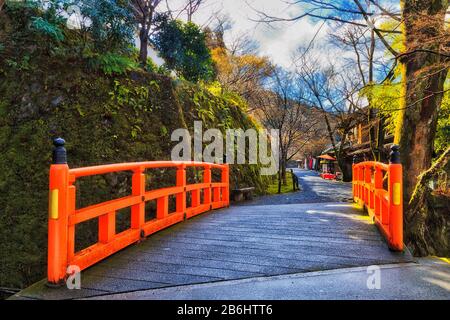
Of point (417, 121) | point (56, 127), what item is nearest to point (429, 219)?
point (417, 121)

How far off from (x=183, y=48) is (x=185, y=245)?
395 inches

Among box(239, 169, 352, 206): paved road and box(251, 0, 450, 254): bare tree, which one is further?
box(239, 169, 352, 206): paved road

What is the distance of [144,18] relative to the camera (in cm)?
1088

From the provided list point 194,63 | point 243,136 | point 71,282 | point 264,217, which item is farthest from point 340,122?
point 71,282

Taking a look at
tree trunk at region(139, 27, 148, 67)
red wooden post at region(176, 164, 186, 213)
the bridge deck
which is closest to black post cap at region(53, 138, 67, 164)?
the bridge deck

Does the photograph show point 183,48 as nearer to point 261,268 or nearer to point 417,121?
point 417,121

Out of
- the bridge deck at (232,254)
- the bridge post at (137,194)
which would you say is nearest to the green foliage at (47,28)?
the bridge post at (137,194)

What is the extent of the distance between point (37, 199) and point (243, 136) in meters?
10.2

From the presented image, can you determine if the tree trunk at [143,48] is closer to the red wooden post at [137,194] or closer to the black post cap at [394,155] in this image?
the red wooden post at [137,194]

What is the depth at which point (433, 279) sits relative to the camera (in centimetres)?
276

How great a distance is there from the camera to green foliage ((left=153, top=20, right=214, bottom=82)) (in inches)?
478

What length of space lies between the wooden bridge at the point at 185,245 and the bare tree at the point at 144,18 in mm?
7060

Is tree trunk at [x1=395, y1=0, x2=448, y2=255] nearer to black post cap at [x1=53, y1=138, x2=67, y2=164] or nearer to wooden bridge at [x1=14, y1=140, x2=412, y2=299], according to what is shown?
wooden bridge at [x1=14, y1=140, x2=412, y2=299]
